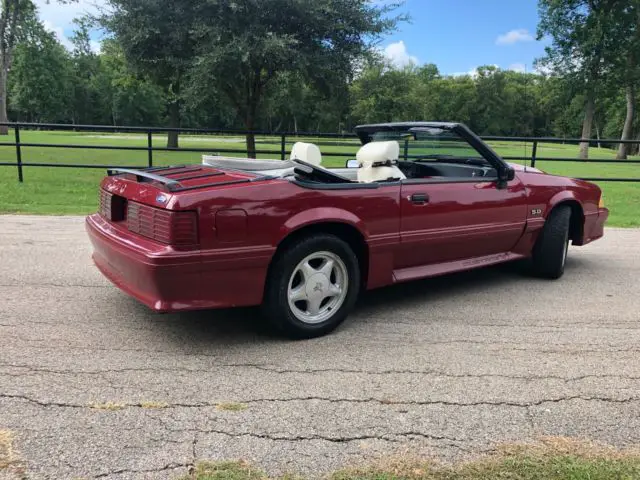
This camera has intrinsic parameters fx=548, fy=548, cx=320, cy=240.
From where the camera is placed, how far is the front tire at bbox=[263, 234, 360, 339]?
3531mm

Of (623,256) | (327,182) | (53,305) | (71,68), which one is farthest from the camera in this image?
(71,68)

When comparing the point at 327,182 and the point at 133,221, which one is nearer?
the point at 133,221

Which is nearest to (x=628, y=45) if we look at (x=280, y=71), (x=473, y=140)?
(x=280, y=71)

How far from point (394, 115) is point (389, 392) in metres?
51.5

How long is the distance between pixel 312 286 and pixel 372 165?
3.77 feet

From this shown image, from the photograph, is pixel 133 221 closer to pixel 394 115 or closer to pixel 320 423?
pixel 320 423

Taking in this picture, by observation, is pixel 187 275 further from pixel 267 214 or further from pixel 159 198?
pixel 267 214

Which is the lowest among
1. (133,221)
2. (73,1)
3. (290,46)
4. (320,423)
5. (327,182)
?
(320,423)

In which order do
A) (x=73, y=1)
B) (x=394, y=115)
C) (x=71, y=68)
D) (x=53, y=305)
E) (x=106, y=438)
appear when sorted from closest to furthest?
(x=106, y=438)
(x=53, y=305)
(x=73, y=1)
(x=394, y=115)
(x=71, y=68)

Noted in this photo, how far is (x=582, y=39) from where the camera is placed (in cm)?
3441

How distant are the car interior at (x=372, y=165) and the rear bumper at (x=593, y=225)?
4.60 feet

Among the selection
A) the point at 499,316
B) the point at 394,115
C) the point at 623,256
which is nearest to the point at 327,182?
the point at 499,316

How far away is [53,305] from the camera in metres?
4.17

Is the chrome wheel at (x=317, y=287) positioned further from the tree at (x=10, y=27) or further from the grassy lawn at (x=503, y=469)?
the tree at (x=10, y=27)
